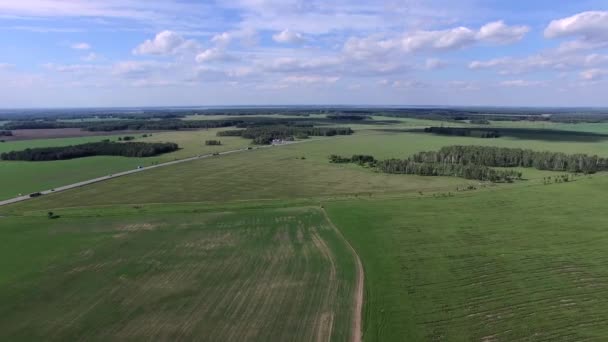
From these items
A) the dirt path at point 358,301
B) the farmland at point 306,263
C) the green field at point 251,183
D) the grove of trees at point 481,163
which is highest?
the grove of trees at point 481,163

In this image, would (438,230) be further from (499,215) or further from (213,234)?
(213,234)

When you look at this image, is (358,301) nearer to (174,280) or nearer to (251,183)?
(174,280)

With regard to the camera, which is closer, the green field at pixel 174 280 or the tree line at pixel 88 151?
the green field at pixel 174 280

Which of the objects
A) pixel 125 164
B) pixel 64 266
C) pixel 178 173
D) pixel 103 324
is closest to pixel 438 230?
pixel 103 324

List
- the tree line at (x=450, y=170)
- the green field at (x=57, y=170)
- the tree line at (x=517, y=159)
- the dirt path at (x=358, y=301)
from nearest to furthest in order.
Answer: the dirt path at (x=358, y=301) → the green field at (x=57, y=170) → the tree line at (x=450, y=170) → the tree line at (x=517, y=159)

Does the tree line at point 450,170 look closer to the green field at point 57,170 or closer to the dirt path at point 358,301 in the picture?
the dirt path at point 358,301

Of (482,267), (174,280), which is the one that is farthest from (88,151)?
(482,267)

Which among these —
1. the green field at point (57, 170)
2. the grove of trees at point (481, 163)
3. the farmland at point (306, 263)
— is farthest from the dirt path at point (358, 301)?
the green field at point (57, 170)
